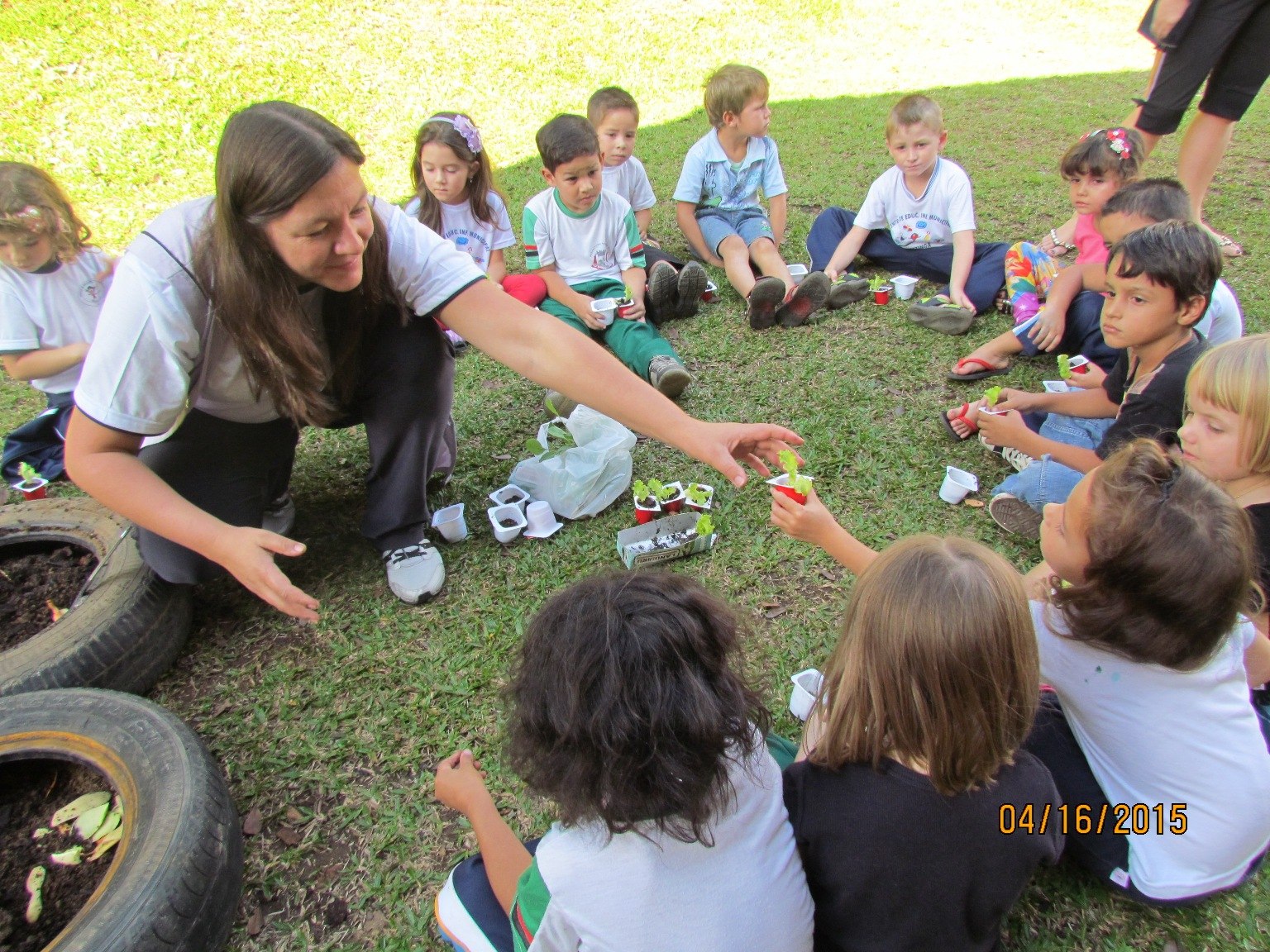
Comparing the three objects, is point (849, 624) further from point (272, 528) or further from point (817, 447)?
point (272, 528)

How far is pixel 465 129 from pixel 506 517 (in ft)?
7.85

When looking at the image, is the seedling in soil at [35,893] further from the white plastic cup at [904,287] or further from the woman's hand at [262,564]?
the white plastic cup at [904,287]

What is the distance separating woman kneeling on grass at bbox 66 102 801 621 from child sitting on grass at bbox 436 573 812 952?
0.86 metres

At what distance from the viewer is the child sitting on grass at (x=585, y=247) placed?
3.89 metres

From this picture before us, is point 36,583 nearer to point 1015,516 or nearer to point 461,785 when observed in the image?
point 461,785

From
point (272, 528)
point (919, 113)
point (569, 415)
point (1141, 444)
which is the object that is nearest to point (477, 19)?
point (919, 113)

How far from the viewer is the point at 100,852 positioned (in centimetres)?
183

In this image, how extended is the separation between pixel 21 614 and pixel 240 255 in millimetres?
1622

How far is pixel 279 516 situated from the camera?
9.84 ft

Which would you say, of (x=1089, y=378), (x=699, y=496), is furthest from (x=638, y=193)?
(x=1089, y=378)

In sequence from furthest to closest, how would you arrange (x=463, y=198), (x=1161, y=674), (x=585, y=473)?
1. (x=463, y=198)
2. (x=585, y=473)
3. (x=1161, y=674)

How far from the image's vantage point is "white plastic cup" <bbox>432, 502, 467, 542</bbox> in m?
2.93

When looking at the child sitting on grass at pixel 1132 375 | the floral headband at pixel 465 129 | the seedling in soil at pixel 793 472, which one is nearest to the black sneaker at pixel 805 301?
the child sitting on grass at pixel 1132 375
